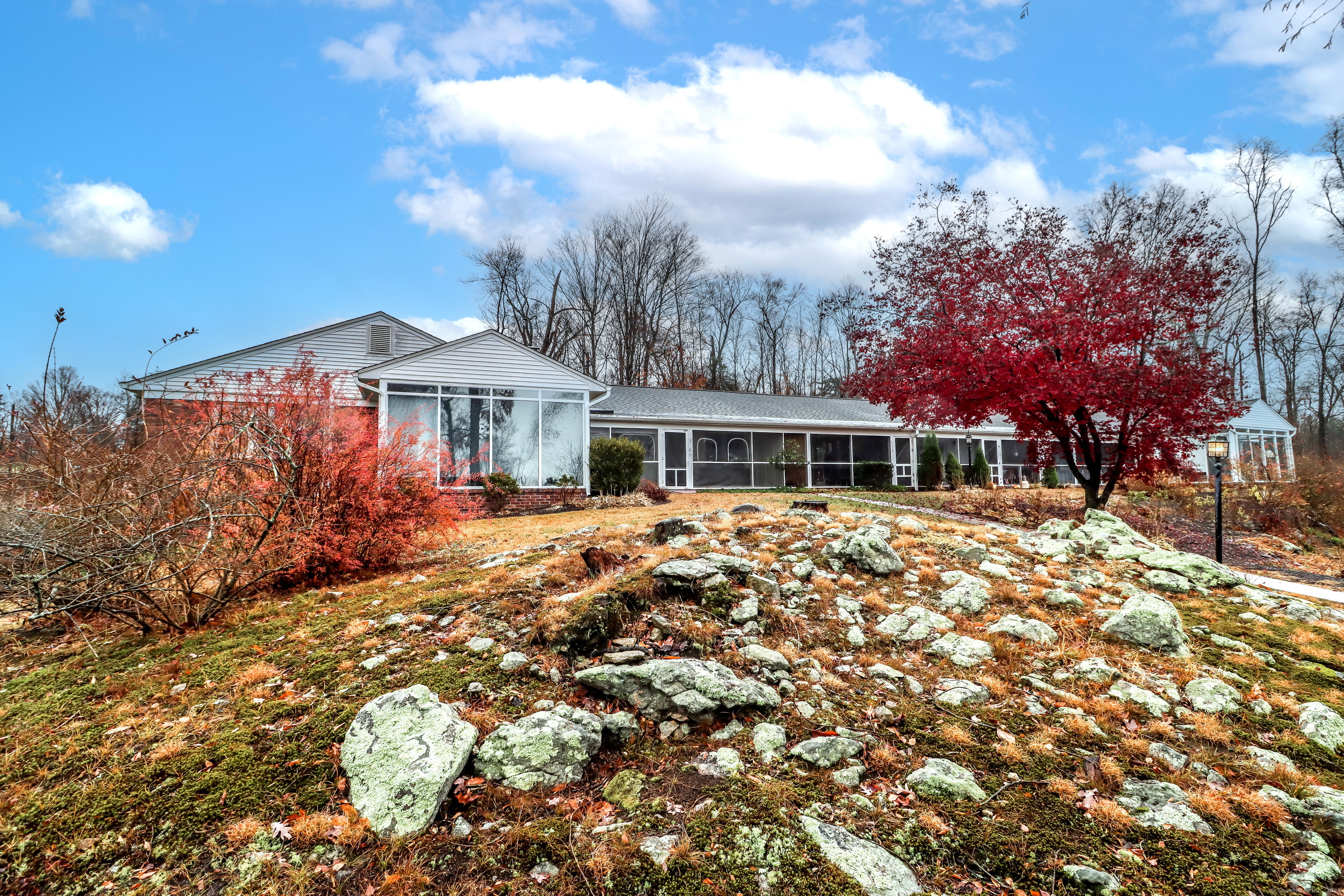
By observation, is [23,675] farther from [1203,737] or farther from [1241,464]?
[1241,464]

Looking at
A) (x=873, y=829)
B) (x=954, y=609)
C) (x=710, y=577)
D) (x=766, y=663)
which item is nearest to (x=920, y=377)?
(x=954, y=609)

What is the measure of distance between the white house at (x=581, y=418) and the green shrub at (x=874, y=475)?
376 mm

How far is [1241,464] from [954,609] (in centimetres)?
1639

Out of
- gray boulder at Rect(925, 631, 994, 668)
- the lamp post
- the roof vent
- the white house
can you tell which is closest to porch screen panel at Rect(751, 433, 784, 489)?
the white house

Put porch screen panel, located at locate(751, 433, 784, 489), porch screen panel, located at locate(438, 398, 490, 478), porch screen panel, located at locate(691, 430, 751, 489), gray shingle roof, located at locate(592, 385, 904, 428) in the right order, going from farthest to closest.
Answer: porch screen panel, located at locate(751, 433, 784, 489) → porch screen panel, located at locate(691, 430, 751, 489) → gray shingle roof, located at locate(592, 385, 904, 428) → porch screen panel, located at locate(438, 398, 490, 478)

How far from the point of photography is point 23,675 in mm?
3980

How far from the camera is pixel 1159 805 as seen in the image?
2707 millimetres

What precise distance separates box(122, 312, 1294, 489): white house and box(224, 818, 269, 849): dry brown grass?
7015 mm

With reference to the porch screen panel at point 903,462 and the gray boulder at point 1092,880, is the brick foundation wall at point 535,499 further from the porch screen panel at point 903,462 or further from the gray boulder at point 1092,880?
the porch screen panel at point 903,462

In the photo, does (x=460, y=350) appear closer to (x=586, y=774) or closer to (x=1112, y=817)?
(x=586, y=774)

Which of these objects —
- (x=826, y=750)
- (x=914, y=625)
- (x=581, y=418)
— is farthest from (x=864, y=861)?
(x=581, y=418)

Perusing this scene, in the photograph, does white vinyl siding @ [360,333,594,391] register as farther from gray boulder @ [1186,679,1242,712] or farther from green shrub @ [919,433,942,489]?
gray boulder @ [1186,679,1242,712]

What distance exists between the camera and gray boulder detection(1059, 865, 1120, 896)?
2.27 m

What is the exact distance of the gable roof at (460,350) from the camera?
510 inches
